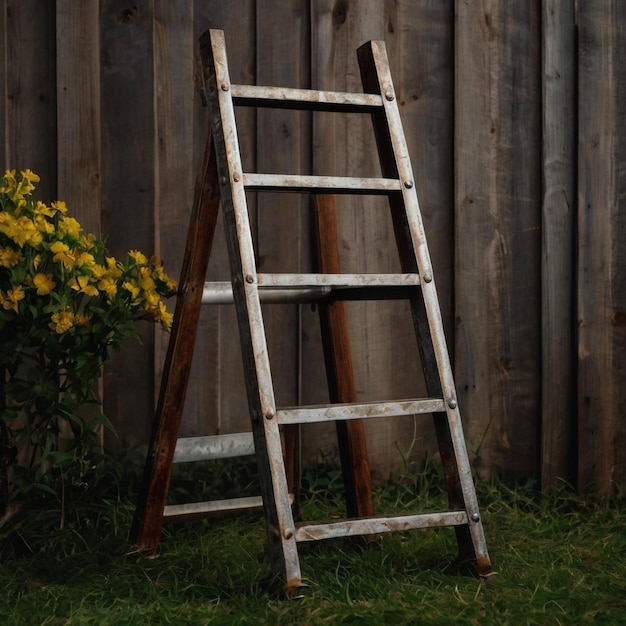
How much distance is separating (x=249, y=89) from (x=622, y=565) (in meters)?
1.56

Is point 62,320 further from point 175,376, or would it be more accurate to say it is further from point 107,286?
point 175,376

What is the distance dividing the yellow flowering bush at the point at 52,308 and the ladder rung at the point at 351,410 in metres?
0.57

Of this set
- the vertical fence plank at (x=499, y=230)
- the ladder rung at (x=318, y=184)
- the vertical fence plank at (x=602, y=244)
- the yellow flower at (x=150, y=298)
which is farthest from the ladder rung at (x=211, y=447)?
the vertical fence plank at (x=602, y=244)

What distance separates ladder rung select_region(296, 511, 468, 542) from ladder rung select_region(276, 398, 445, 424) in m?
0.23

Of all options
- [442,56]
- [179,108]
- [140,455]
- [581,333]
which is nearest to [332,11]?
[442,56]

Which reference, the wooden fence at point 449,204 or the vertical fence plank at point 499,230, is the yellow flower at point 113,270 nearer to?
the wooden fence at point 449,204

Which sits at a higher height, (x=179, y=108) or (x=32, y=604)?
(x=179, y=108)

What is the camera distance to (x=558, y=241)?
2.99m

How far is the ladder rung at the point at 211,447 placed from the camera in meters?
2.42

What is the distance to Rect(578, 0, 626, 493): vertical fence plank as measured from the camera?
2.97m

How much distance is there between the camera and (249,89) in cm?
219

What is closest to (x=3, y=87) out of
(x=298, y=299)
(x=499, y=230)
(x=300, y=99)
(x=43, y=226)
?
(x=43, y=226)

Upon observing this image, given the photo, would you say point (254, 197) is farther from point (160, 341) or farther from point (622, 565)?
point (622, 565)

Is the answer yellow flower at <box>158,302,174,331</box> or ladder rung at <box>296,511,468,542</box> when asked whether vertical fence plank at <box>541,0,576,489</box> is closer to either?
ladder rung at <box>296,511,468,542</box>
